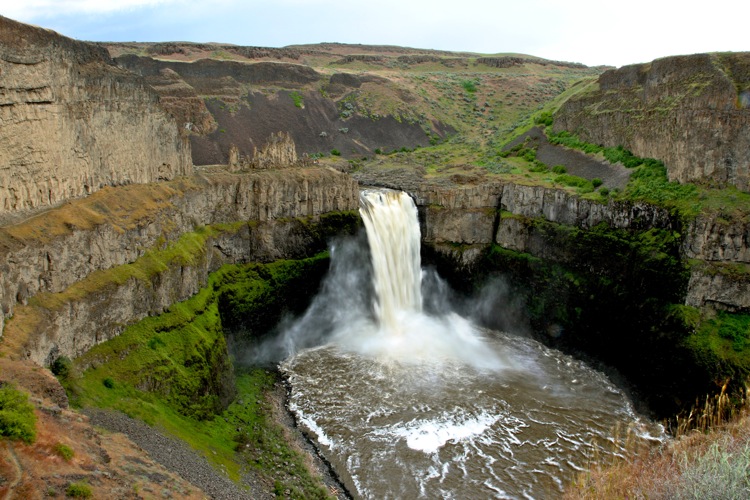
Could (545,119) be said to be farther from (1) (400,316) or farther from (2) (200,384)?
(2) (200,384)

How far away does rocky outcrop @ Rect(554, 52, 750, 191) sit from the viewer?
101 ft

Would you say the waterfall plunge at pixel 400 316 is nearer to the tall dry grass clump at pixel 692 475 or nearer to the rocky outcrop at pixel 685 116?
the tall dry grass clump at pixel 692 475

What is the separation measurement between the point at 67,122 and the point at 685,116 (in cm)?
3194

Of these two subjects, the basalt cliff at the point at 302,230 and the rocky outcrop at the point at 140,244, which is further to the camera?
the basalt cliff at the point at 302,230

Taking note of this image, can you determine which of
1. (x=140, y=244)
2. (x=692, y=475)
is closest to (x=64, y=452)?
(x=140, y=244)

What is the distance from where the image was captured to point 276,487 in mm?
21000

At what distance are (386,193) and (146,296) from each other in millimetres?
19438

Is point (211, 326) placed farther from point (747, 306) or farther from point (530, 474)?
point (747, 306)

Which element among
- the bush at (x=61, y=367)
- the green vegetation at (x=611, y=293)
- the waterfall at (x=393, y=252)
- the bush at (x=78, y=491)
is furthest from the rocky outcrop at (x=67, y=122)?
the green vegetation at (x=611, y=293)

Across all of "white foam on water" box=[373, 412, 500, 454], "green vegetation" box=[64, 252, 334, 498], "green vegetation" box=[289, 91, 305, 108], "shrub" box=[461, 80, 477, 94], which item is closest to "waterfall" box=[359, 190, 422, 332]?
"green vegetation" box=[64, 252, 334, 498]

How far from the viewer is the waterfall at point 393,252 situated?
37.0m

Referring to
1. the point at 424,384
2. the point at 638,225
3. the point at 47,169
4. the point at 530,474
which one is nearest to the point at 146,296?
the point at 47,169

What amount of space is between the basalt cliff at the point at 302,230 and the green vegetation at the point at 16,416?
0.59 m

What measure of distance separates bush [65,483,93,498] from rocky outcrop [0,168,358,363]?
647cm
